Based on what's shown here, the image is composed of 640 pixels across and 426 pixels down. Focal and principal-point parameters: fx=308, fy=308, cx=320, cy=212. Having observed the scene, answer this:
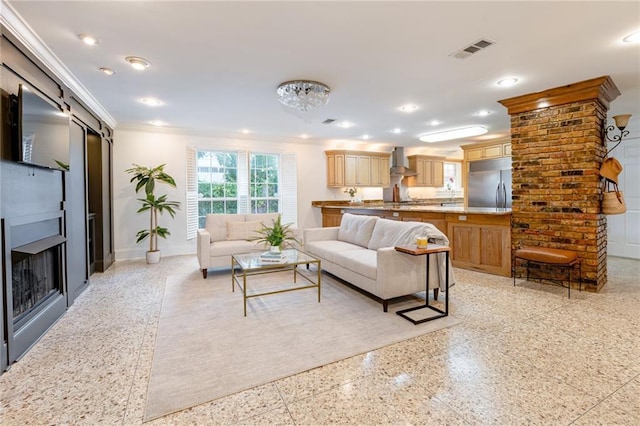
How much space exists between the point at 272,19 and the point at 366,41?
2.77ft

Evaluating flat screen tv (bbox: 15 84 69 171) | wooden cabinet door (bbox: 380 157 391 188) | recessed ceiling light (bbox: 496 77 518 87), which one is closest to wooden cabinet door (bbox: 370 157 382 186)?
wooden cabinet door (bbox: 380 157 391 188)

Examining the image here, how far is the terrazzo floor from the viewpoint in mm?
1653

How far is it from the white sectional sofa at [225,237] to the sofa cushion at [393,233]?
1756 millimetres

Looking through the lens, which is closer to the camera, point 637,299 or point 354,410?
point 354,410

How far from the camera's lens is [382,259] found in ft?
9.92

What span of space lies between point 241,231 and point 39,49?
3127 millimetres

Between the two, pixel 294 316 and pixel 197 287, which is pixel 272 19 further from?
pixel 197 287

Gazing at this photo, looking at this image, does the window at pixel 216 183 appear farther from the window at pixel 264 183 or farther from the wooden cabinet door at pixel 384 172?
the wooden cabinet door at pixel 384 172

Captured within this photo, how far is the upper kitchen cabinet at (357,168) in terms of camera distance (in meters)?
7.60

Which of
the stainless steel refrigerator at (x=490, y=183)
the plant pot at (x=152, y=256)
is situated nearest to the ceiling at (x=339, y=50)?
the stainless steel refrigerator at (x=490, y=183)

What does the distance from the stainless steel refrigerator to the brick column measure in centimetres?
210

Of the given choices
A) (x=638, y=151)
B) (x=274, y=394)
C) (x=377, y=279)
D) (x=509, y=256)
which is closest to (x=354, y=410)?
(x=274, y=394)

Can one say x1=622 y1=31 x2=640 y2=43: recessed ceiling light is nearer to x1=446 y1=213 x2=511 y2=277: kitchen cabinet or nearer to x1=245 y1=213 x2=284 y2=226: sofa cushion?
x1=446 y1=213 x2=511 y2=277: kitchen cabinet

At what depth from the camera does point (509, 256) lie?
14.0ft
